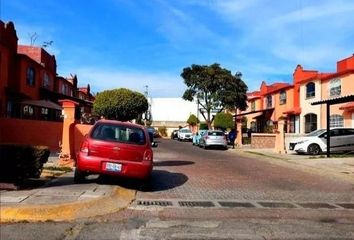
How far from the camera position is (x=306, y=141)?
99.3ft

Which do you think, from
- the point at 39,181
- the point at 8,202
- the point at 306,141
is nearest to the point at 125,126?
the point at 39,181

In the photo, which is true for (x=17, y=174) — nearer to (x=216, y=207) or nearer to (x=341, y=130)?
(x=216, y=207)

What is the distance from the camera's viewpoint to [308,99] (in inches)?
1886

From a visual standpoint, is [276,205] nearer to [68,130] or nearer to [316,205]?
[316,205]

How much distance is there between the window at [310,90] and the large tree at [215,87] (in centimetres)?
1069

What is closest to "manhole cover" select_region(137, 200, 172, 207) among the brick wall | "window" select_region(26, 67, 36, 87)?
"window" select_region(26, 67, 36, 87)

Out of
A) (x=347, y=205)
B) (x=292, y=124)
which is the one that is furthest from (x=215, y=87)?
(x=347, y=205)

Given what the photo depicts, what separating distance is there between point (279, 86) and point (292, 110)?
789 centimetres

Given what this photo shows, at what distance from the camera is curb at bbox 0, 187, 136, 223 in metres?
8.31

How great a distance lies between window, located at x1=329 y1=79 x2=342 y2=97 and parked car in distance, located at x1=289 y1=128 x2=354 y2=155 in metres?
12.7

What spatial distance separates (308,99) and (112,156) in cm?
3816

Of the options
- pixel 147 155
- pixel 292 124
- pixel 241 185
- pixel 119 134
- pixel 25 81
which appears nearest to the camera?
pixel 147 155

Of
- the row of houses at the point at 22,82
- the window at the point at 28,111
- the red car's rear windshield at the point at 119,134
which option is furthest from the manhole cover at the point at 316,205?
the window at the point at 28,111

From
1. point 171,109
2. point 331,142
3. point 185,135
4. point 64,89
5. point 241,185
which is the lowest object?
point 241,185
